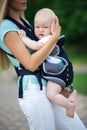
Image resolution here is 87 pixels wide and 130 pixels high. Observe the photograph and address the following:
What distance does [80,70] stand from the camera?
13.6 m

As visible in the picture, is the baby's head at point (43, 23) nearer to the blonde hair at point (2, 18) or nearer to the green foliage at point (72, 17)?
the blonde hair at point (2, 18)

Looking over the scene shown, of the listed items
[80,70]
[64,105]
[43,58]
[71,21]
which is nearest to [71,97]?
[64,105]

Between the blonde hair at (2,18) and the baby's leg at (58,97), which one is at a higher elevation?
the blonde hair at (2,18)

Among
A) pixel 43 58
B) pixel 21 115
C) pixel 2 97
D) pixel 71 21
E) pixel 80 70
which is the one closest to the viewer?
pixel 43 58

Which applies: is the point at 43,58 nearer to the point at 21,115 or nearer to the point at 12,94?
the point at 21,115

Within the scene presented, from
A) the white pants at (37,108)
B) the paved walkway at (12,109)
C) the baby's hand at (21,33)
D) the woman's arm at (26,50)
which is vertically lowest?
the paved walkway at (12,109)

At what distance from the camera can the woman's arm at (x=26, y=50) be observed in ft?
16.4

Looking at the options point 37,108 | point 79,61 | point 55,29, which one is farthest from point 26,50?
point 79,61

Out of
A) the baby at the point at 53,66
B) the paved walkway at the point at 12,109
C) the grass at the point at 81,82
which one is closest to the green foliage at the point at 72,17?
the grass at the point at 81,82

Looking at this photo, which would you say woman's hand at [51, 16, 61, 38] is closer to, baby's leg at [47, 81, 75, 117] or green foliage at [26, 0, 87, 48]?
baby's leg at [47, 81, 75, 117]

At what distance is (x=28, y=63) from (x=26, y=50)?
11 centimetres

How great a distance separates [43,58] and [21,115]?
3.79 metres

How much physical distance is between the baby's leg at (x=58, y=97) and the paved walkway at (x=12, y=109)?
260 centimetres

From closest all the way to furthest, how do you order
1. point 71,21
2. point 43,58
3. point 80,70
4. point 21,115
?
point 43,58, point 21,115, point 80,70, point 71,21
